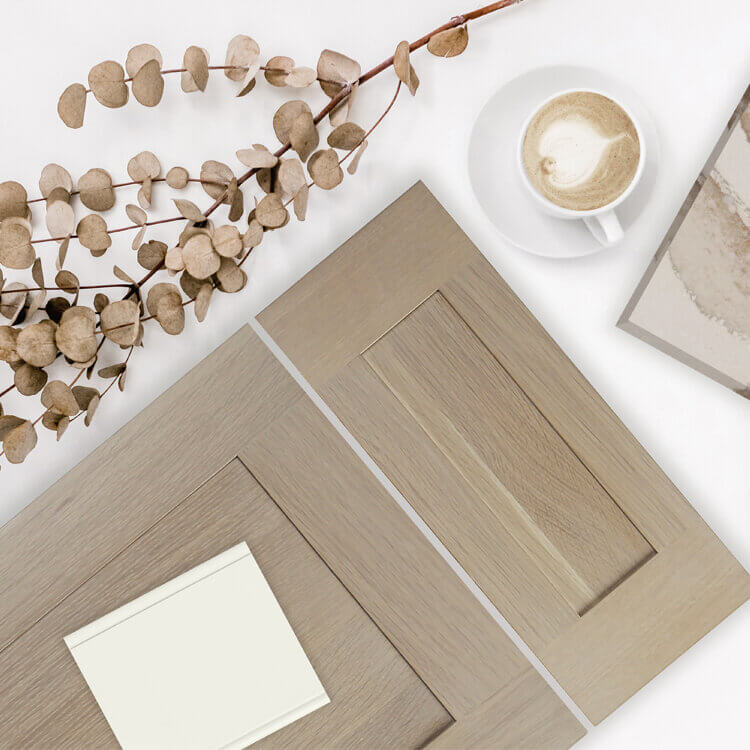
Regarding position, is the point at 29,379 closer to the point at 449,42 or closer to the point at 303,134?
the point at 303,134

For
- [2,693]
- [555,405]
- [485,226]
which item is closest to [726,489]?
[555,405]

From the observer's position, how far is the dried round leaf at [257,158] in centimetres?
61

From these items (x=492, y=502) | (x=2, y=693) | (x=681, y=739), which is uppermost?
(x=2, y=693)

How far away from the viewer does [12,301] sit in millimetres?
646

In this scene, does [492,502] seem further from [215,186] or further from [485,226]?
[215,186]

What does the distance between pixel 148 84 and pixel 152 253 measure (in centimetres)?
14

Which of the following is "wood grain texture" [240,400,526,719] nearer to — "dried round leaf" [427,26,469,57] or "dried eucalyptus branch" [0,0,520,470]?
"dried eucalyptus branch" [0,0,520,470]

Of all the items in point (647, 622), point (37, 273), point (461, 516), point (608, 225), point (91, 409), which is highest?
point (37, 273)

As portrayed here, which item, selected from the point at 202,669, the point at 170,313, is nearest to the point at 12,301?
the point at 170,313

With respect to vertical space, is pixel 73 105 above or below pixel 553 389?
above

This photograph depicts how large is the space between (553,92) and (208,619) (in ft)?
1.75

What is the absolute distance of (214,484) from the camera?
0.65 metres

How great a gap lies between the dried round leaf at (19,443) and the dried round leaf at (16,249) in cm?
13

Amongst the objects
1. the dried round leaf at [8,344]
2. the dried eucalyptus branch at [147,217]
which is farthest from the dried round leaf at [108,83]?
the dried round leaf at [8,344]
